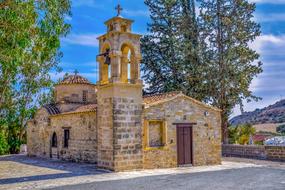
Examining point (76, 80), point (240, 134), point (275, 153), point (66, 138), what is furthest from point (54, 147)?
point (240, 134)

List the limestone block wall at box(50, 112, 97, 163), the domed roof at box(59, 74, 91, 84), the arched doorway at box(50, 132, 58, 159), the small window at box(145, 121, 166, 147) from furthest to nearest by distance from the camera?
the domed roof at box(59, 74, 91, 84) < the arched doorway at box(50, 132, 58, 159) < the limestone block wall at box(50, 112, 97, 163) < the small window at box(145, 121, 166, 147)

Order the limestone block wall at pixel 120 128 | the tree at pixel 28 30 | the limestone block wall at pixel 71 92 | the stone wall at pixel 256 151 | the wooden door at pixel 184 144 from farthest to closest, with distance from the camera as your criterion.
Result: 1. the limestone block wall at pixel 71 92
2. the stone wall at pixel 256 151
3. the wooden door at pixel 184 144
4. the limestone block wall at pixel 120 128
5. the tree at pixel 28 30

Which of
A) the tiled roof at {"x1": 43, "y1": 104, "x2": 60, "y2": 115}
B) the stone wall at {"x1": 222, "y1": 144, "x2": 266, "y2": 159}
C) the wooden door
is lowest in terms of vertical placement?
the stone wall at {"x1": 222, "y1": 144, "x2": 266, "y2": 159}

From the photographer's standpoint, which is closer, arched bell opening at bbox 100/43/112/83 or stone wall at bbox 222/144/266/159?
arched bell opening at bbox 100/43/112/83

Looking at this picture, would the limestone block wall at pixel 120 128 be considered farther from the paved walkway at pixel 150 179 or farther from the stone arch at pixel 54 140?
the stone arch at pixel 54 140

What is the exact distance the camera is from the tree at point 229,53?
25422 mm

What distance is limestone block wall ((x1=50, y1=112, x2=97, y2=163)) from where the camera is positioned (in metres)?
17.2

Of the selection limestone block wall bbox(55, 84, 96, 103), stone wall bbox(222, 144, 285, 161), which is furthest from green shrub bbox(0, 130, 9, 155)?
stone wall bbox(222, 144, 285, 161)

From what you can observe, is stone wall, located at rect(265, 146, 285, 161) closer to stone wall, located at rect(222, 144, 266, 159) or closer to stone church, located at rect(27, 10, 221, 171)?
stone wall, located at rect(222, 144, 266, 159)

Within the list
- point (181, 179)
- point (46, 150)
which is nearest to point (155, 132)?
point (181, 179)

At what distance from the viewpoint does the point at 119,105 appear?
14.4 m

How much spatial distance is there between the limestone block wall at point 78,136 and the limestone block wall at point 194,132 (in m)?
3.40


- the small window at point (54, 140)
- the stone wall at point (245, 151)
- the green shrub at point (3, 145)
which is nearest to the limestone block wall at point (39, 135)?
the small window at point (54, 140)

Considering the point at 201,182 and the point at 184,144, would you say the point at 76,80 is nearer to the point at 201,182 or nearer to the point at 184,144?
the point at 184,144
